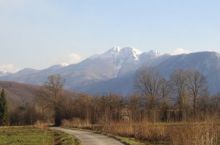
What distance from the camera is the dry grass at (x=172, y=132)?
80.0ft

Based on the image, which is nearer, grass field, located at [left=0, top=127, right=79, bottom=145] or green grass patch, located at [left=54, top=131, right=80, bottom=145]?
green grass patch, located at [left=54, top=131, right=80, bottom=145]

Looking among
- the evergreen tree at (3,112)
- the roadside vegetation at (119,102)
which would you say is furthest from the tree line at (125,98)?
the evergreen tree at (3,112)

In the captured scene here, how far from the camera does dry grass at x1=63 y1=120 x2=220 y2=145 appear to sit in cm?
2438

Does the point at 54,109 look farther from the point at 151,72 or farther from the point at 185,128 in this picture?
the point at 185,128

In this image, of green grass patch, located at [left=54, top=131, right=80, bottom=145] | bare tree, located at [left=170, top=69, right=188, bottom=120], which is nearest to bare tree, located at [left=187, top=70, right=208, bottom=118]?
bare tree, located at [left=170, top=69, right=188, bottom=120]

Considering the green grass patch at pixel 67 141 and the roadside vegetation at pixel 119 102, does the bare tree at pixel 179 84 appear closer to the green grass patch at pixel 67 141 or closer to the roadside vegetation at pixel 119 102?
the roadside vegetation at pixel 119 102

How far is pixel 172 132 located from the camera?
30.3m

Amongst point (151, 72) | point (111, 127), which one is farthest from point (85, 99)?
point (111, 127)

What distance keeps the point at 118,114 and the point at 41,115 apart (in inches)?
1457

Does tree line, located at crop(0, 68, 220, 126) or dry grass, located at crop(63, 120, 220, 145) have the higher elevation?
tree line, located at crop(0, 68, 220, 126)

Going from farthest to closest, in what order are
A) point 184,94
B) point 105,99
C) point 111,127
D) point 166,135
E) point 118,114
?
point 184,94
point 105,99
point 118,114
point 111,127
point 166,135

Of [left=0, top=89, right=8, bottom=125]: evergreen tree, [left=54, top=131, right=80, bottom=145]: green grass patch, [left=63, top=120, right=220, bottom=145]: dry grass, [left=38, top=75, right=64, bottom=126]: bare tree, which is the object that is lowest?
[left=54, top=131, right=80, bottom=145]: green grass patch

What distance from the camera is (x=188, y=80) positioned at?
122 meters

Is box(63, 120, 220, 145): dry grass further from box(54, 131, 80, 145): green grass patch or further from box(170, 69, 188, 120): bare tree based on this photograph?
box(170, 69, 188, 120): bare tree
